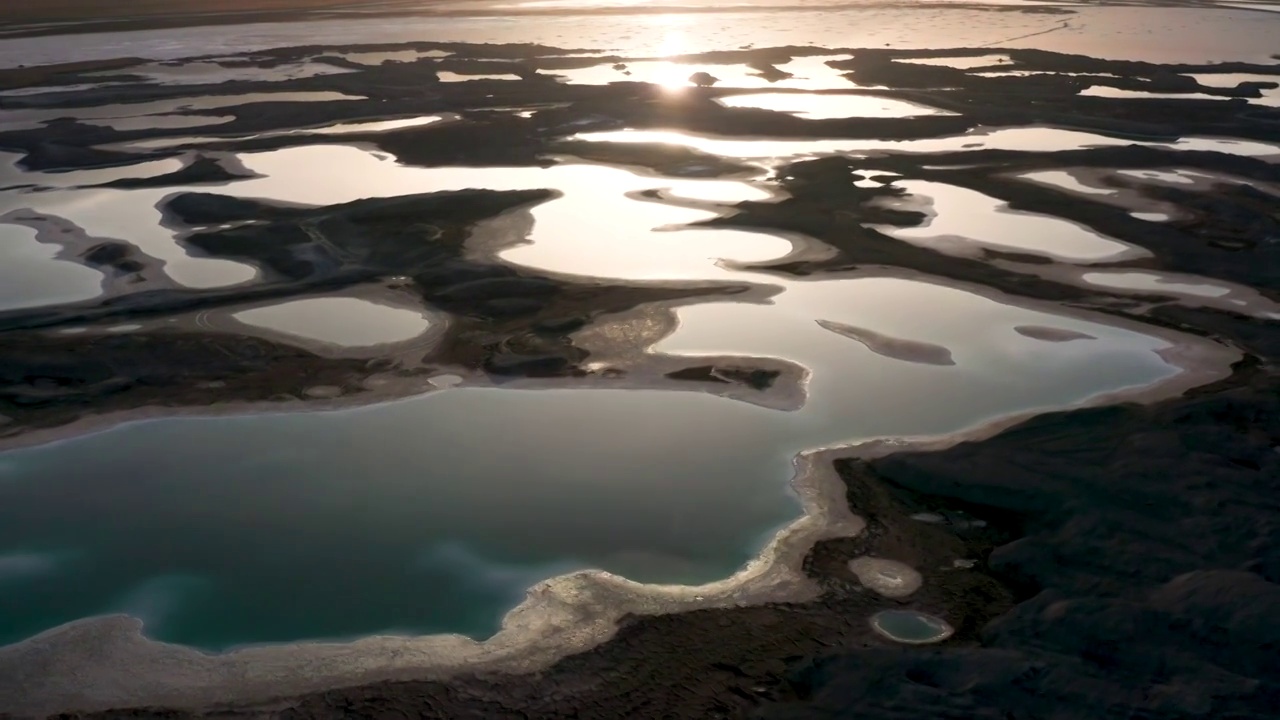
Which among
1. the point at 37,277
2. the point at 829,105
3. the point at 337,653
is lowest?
the point at 337,653

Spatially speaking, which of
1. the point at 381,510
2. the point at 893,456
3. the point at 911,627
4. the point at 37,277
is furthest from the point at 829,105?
the point at 911,627

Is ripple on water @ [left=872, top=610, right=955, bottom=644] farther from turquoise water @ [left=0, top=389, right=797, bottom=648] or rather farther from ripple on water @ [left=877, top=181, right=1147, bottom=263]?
ripple on water @ [left=877, top=181, right=1147, bottom=263]

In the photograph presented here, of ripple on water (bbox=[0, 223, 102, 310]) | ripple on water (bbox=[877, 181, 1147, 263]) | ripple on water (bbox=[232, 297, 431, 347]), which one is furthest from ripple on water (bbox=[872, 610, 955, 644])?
ripple on water (bbox=[0, 223, 102, 310])

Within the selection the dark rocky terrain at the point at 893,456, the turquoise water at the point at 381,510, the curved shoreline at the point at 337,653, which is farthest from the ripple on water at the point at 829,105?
the curved shoreline at the point at 337,653

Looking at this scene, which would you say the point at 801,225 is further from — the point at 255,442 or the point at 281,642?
the point at 281,642

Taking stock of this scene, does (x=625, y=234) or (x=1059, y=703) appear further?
(x=625, y=234)

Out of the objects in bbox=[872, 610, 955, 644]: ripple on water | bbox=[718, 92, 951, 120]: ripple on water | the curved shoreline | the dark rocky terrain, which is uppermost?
bbox=[718, 92, 951, 120]: ripple on water

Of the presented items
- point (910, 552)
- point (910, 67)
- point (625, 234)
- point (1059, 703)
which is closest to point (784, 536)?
point (910, 552)

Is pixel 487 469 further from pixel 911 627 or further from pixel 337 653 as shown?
pixel 911 627

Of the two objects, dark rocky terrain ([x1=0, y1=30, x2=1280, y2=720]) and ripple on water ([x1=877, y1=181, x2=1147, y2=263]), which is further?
ripple on water ([x1=877, y1=181, x2=1147, y2=263])

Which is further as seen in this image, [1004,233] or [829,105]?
[829,105]

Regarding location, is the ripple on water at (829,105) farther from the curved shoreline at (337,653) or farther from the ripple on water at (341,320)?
the curved shoreline at (337,653)
